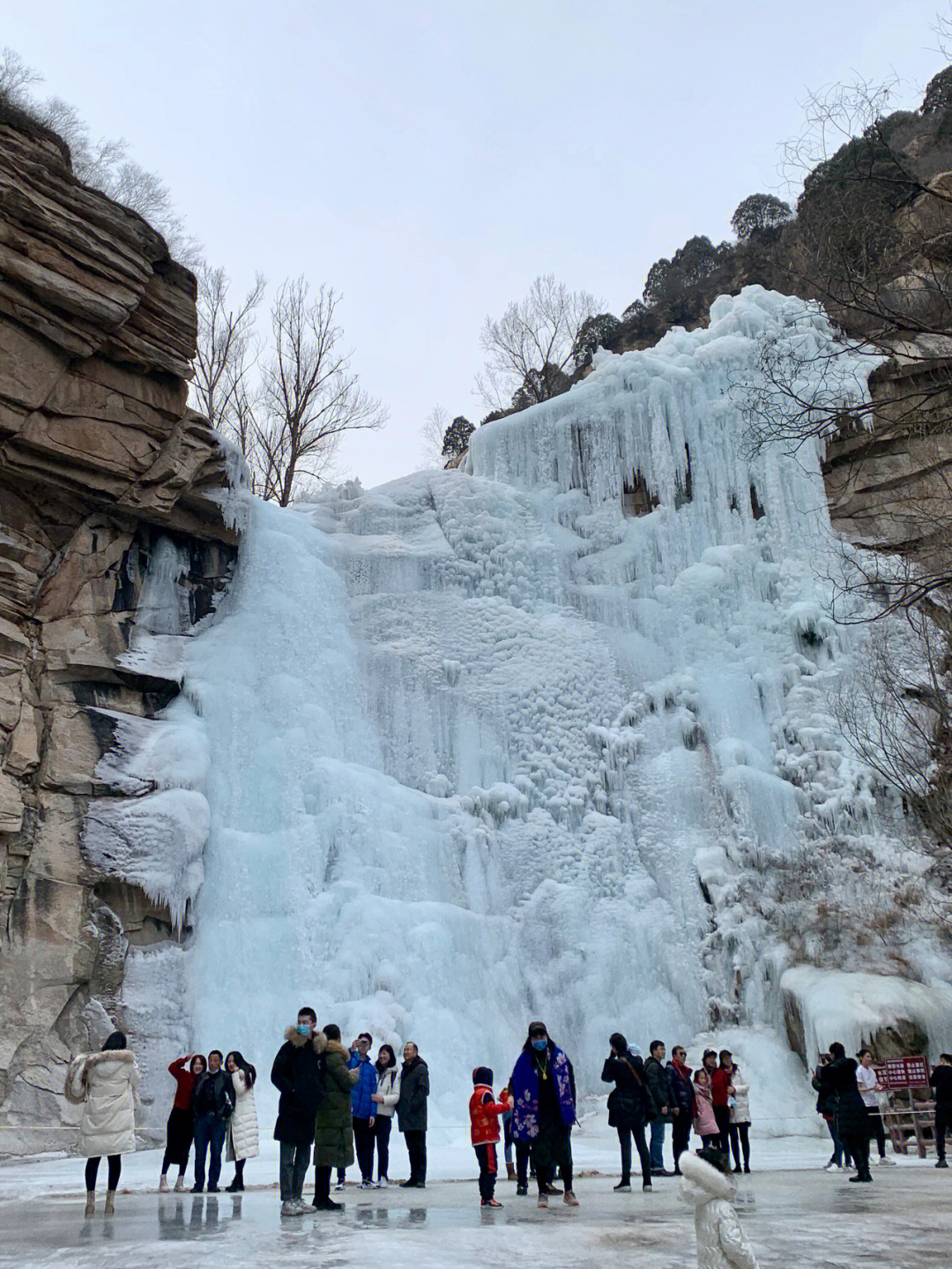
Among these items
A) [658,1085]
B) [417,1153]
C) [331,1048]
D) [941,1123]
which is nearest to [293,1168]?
[331,1048]

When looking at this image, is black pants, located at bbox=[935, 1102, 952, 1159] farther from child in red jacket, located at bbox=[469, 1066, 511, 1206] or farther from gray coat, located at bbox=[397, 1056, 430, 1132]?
gray coat, located at bbox=[397, 1056, 430, 1132]

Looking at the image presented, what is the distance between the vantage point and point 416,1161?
24.6ft

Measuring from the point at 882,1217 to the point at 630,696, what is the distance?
11029 mm

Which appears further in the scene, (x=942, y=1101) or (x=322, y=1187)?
(x=942, y=1101)

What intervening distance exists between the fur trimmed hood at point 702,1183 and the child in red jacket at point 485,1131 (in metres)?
3.18

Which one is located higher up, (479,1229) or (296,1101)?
(296,1101)

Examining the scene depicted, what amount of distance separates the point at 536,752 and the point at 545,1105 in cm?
916

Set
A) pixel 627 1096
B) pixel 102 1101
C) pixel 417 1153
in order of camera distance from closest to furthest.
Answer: pixel 102 1101 → pixel 627 1096 → pixel 417 1153

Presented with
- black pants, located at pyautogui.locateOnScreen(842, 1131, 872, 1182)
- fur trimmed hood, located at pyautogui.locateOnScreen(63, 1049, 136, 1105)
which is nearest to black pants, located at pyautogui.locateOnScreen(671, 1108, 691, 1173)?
black pants, located at pyautogui.locateOnScreen(842, 1131, 872, 1182)

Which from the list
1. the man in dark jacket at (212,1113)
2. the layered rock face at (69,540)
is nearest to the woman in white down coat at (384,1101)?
the man in dark jacket at (212,1113)

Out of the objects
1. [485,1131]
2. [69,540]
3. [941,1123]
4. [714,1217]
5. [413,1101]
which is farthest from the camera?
[69,540]

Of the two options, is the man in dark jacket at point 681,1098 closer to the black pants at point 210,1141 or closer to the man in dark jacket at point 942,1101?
the man in dark jacket at point 942,1101

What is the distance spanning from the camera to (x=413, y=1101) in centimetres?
720

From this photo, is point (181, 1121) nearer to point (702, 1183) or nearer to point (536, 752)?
point (702, 1183)
